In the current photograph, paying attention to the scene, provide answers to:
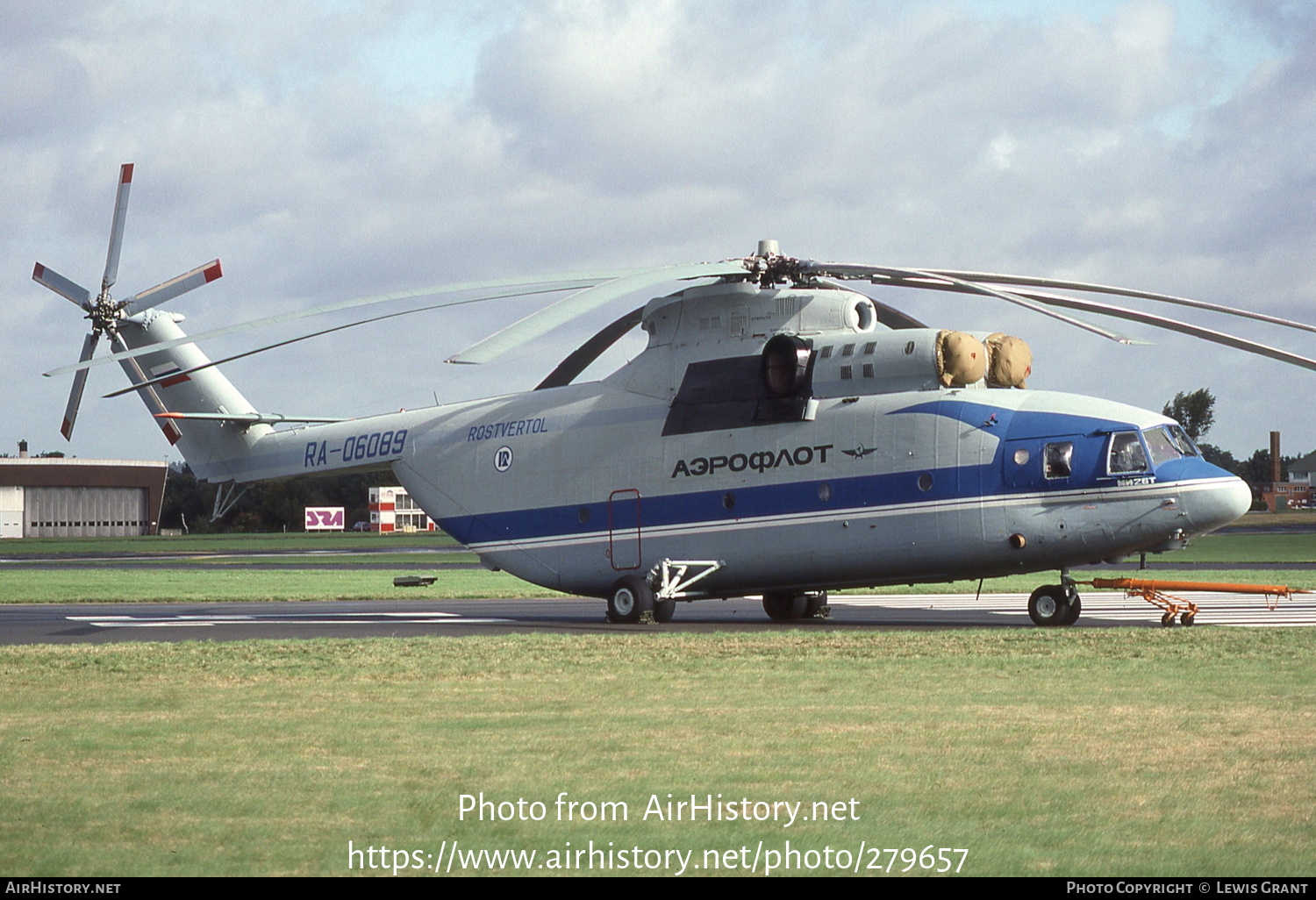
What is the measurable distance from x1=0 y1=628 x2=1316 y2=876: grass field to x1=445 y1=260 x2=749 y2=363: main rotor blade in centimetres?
339

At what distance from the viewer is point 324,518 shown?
138 metres

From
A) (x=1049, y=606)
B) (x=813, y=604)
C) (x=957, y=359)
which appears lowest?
(x=813, y=604)

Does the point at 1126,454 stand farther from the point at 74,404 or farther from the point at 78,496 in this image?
the point at 78,496

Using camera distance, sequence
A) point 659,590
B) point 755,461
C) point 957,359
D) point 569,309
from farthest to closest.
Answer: point 659,590
point 755,461
point 957,359
point 569,309

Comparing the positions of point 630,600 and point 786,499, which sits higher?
point 786,499

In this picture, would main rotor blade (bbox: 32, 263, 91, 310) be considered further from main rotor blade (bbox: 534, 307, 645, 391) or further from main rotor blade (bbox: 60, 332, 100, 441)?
main rotor blade (bbox: 534, 307, 645, 391)

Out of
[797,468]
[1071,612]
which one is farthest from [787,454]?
[1071,612]

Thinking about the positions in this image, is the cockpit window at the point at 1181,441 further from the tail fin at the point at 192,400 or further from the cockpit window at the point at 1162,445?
the tail fin at the point at 192,400

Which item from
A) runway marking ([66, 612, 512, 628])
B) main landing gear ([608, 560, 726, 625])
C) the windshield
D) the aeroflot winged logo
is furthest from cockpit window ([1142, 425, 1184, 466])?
runway marking ([66, 612, 512, 628])

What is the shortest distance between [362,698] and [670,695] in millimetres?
2694

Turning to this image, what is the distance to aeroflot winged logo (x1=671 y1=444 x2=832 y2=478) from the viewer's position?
20562 mm

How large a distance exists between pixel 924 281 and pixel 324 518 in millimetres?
125637
